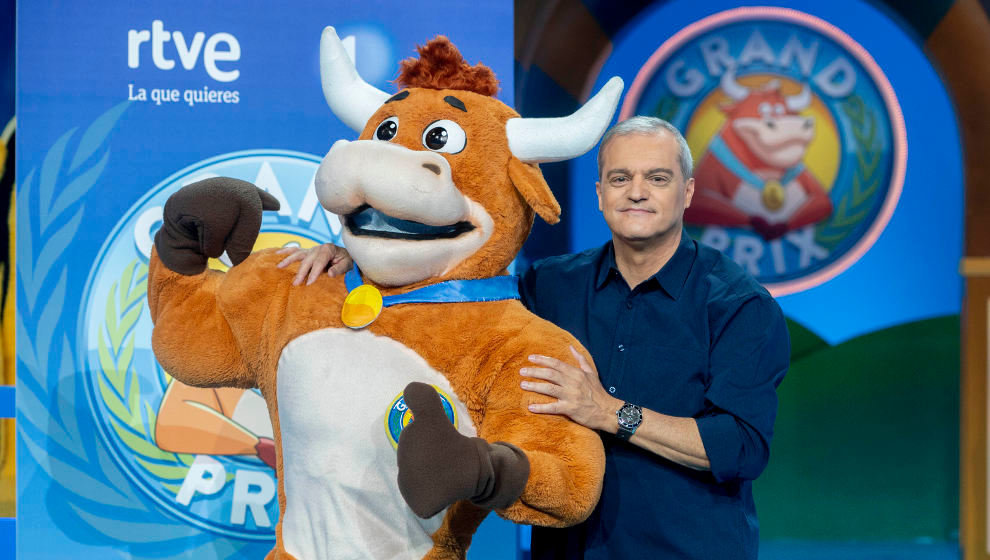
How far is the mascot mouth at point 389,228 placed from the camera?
172cm

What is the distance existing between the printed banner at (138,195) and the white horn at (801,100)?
1.73 metres

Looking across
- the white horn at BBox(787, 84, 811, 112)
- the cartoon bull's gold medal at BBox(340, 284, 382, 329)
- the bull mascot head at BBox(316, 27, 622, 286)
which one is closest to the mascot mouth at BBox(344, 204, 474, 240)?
the bull mascot head at BBox(316, 27, 622, 286)

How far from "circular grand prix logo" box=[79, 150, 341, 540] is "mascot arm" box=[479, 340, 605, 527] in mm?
1121

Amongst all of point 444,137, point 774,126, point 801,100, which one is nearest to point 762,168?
point 774,126

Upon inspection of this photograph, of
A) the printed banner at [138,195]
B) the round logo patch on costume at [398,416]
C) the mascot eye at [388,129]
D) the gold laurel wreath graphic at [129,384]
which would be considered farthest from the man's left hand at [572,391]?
the gold laurel wreath graphic at [129,384]

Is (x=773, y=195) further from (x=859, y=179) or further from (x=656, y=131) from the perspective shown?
(x=656, y=131)

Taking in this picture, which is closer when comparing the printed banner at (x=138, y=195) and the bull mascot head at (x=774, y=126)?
the printed banner at (x=138, y=195)

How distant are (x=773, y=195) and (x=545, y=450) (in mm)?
2576

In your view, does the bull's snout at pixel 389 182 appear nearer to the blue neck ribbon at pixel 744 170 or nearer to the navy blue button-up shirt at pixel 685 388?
the navy blue button-up shirt at pixel 685 388

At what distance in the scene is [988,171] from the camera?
362 cm

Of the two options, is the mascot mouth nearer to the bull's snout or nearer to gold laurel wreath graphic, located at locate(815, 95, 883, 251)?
the bull's snout

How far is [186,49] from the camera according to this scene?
102 inches

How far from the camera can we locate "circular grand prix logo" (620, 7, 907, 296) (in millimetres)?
3830

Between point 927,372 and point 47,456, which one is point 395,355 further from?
point 927,372
